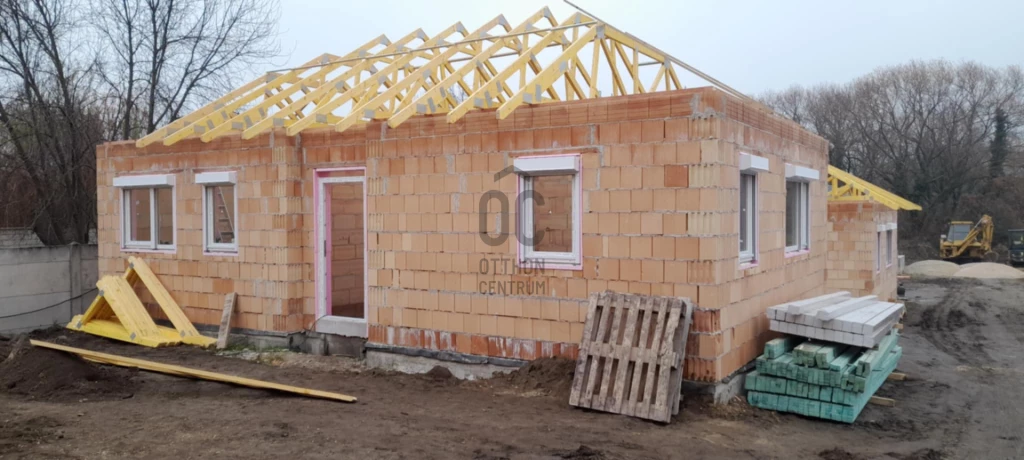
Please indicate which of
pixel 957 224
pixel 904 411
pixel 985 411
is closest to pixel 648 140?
pixel 904 411

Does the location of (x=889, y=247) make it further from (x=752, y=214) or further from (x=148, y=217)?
(x=148, y=217)

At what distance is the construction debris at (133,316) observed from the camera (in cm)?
1045

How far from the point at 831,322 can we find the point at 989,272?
24.7 metres

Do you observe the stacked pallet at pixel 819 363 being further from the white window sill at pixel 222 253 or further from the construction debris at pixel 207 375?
the white window sill at pixel 222 253

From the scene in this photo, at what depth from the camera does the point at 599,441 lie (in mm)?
5957

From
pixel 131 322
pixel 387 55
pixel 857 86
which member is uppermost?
pixel 857 86

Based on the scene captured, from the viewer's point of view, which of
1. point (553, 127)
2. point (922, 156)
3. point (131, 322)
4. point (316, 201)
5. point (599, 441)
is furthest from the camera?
point (922, 156)

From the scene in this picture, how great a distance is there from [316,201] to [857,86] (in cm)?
4302

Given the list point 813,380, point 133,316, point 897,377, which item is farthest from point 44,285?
point 897,377

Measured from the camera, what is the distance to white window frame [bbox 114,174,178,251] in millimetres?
10891

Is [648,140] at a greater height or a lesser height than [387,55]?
lesser

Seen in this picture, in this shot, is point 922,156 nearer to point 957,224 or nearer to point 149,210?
point 957,224

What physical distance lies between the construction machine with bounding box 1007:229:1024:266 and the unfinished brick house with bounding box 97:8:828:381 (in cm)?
2670

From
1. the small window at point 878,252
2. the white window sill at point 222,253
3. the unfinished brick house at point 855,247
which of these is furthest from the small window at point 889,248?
the white window sill at point 222,253
